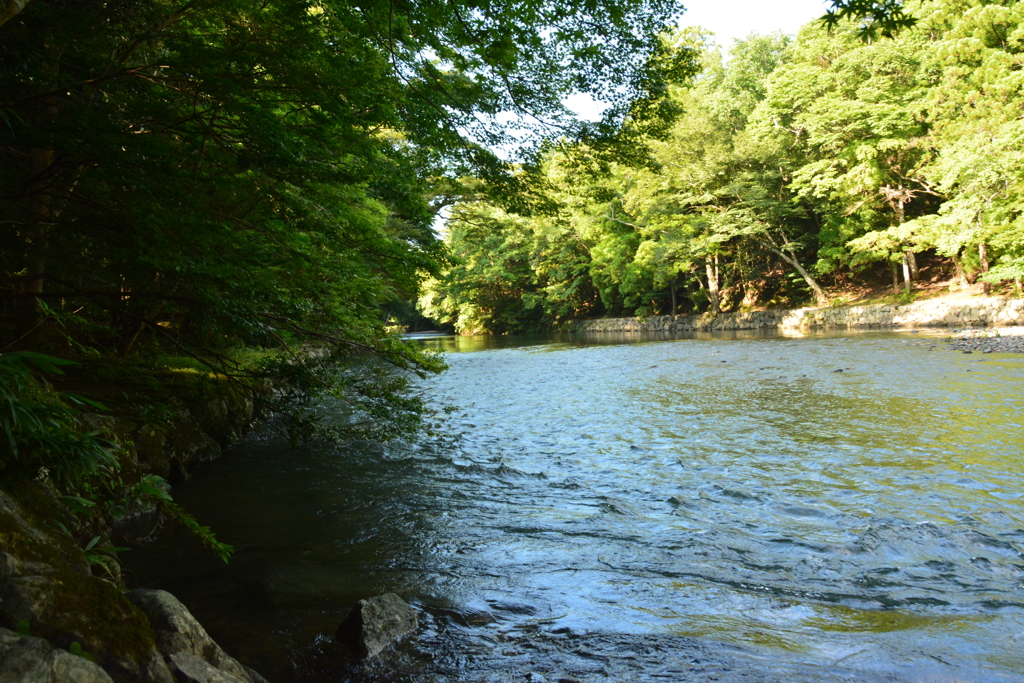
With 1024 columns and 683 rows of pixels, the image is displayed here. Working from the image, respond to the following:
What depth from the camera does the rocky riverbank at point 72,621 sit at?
1866mm

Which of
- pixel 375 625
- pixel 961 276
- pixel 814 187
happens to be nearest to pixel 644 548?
pixel 375 625

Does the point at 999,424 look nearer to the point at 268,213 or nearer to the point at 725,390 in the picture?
the point at 725,390

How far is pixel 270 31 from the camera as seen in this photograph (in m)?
5.52

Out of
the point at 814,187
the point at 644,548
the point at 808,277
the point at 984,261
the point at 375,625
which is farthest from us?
the point at 808,277

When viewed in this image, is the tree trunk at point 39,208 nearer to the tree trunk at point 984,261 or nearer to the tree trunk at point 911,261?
the tree trunk at point 984,261

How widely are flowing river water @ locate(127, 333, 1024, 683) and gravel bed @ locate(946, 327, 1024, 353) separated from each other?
5161 millimetres

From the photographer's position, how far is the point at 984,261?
21078 mm

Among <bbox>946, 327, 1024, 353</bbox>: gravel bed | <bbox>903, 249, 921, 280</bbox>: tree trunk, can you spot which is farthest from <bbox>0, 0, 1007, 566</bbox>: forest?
<bbox>903, 249, 921, 280</bbox>: tree trunk

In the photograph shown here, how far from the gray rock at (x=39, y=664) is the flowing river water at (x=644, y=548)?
1.35 m

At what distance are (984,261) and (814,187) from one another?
7.94m

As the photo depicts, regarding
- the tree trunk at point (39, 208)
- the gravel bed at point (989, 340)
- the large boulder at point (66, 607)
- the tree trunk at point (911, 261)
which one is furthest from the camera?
the tree trunk at point (911, 261)

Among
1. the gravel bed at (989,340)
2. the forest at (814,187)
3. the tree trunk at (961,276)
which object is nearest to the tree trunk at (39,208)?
the forest at (814,187)

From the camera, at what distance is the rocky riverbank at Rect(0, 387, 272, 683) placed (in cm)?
187

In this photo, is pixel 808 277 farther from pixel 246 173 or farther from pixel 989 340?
pixel 246 173
